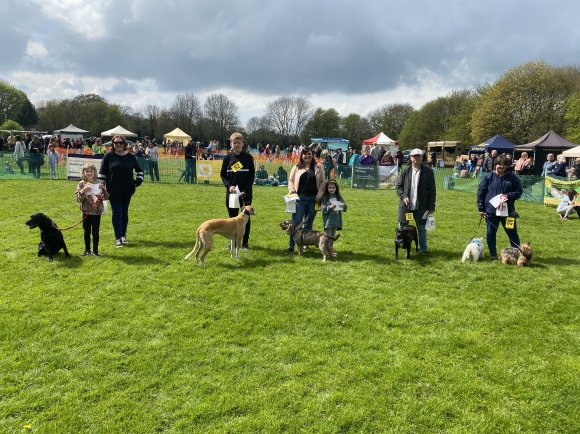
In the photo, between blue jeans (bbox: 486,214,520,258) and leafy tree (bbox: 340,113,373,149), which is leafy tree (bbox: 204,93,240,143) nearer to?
leafy tree (bbox: 340,113,373,149)

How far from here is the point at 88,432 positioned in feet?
9.64

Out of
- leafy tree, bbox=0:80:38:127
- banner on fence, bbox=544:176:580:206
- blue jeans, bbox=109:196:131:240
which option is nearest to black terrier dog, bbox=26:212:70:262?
blue jeans, bbox=109:196:131:240

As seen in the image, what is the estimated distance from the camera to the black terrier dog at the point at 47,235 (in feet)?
22.0

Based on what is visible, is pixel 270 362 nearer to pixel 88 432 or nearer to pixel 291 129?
pixel 88 432

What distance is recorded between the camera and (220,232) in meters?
6.84

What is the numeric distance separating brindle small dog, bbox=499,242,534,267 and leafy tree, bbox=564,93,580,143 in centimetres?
3583

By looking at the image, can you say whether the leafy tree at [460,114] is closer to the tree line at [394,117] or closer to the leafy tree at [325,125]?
the tree line at [394,117]

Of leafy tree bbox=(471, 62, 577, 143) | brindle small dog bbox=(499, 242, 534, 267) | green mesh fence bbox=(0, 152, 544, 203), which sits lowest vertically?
brindle small dog bbox=(499, 242, 534, 267)

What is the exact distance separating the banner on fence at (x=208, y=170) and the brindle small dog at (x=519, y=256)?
1463 centimetres

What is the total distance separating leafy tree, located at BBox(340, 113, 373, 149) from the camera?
7769 cm

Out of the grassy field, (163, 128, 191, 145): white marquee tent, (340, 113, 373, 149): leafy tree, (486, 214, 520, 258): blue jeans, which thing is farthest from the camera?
(340, 113, 373, 149): leafy tree

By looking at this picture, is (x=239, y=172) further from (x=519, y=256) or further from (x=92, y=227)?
(x=519, y=256)

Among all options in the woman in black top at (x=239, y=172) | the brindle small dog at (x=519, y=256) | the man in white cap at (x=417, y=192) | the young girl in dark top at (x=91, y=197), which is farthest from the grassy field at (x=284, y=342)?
the woman in black top at (x=239, y=172)

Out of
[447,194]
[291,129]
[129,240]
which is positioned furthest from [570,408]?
[291,129]
